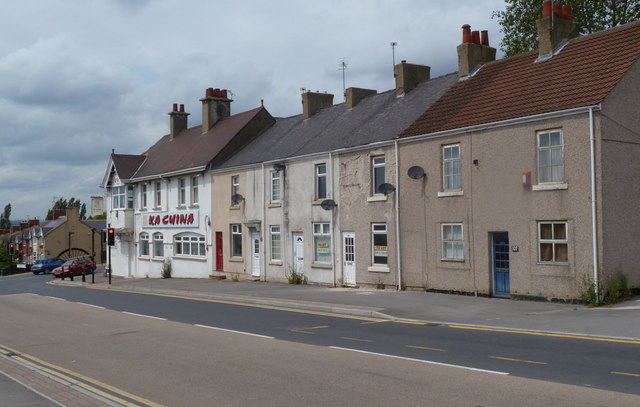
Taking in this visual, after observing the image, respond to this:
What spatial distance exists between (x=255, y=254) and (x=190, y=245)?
25.7ft

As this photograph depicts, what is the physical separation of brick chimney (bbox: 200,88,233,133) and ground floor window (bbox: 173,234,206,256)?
756cm

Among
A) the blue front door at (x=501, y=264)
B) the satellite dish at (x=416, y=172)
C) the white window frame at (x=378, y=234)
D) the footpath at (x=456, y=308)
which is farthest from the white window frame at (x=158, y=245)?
the blue front door at (x=501, y=264)

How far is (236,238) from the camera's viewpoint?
35.0 m

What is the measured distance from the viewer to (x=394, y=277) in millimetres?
24156

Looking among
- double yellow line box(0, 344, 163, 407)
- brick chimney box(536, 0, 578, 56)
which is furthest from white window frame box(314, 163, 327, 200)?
double yellow line box(0, 344, 163, 407)

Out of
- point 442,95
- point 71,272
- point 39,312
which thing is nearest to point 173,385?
point 39,312

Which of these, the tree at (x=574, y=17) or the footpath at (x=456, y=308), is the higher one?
the tree at (x=574, y=17)

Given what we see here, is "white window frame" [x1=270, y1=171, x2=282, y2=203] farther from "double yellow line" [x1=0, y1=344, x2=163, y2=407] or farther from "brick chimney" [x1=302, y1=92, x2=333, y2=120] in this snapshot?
"double yellow line" [x1=0, y1=344, x2=163, y2=407]

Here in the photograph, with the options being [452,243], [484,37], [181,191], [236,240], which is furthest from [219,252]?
[484,37]

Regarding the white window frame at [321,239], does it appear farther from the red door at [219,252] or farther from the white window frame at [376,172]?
the red door at [219,252]

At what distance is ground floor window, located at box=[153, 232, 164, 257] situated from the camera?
141 feet

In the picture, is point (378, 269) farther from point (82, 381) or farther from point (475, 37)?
point (82, 381)

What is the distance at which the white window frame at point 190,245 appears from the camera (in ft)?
125

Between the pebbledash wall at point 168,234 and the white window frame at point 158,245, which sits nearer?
the pebbledash wall at point 168,234
